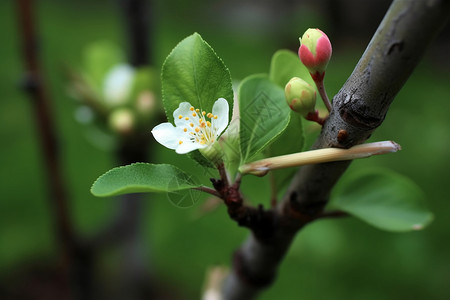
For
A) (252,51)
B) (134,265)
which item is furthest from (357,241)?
(252,51)

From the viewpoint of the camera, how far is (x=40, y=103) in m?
0.79

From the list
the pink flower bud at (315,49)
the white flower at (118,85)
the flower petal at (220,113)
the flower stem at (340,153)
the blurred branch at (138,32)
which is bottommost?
the white flower at (118,85)

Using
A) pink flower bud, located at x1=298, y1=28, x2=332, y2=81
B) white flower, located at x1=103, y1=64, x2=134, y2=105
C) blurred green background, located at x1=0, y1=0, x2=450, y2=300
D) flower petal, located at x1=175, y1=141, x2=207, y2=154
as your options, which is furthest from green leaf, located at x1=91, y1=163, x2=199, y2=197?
blurred green background, located at x1=0, y1=0, x2=450, y2=300

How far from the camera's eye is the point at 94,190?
0.34 m

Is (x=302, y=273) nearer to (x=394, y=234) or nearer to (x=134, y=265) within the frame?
(x=394, y=234)

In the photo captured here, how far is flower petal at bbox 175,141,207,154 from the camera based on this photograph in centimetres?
36

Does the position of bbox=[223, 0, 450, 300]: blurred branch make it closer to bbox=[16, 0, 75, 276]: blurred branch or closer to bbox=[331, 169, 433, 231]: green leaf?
bbox=[331, 169, 433, 231]: green leaf

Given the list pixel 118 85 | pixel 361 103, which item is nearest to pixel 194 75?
pixel 361 103

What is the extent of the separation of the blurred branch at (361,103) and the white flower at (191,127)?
0.29 ft

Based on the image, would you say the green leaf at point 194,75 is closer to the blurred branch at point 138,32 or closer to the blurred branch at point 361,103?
the blurred branch at point 361,103

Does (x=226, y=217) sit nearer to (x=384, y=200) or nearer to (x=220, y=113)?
(x=384, y=200)

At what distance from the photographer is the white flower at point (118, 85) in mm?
805

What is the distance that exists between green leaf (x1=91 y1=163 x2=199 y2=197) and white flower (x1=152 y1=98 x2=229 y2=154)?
0.03m

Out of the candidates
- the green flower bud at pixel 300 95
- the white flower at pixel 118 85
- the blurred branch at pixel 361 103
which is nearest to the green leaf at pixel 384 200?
the blurred branch at pixel 361 103
